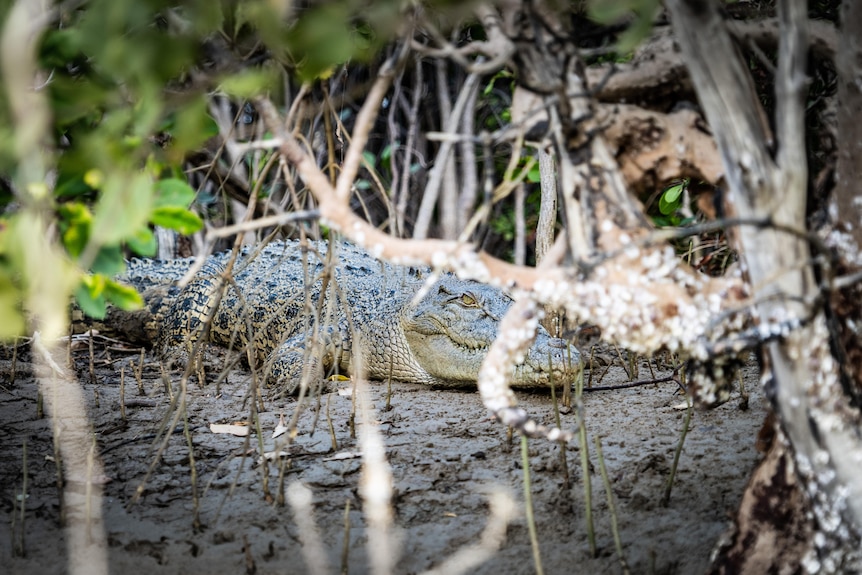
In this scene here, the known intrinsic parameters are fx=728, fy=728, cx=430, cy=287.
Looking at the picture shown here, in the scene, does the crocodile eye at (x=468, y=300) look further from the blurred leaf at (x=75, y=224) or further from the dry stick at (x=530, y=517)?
the blurred leaf at (x=75, y=224)

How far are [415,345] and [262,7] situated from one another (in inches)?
125

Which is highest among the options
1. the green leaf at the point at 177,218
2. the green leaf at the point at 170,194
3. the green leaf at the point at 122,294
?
the green leaf at the point at 170,194

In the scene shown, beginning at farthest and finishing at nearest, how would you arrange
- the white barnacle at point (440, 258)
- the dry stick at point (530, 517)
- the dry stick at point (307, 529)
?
the dry stick at point (307, 529) < the dry stick at point (530, 517) < the white barnacle at point (440, 258)

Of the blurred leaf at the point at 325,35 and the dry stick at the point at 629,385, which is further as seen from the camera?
the dry stick at the point at 629,385

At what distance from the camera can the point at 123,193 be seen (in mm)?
1156

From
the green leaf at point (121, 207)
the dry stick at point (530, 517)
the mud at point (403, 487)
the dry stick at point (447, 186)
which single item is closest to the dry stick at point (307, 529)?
the mud at point (403, 487)

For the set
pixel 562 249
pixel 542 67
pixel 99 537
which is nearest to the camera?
pixel 542 67

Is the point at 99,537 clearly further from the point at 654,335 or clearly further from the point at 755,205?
the point at 755,205

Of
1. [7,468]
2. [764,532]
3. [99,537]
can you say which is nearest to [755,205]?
[764,532]

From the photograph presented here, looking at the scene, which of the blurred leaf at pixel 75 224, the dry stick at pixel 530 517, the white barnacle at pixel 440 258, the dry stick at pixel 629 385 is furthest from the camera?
the dry stick at pixel 629 385

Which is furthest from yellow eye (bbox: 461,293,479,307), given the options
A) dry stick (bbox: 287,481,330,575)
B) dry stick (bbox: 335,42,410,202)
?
dry stick (bbox: 335,42,410,202)

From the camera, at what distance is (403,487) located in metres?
2.49

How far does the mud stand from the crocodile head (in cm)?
50

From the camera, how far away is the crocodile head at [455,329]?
3865mm
